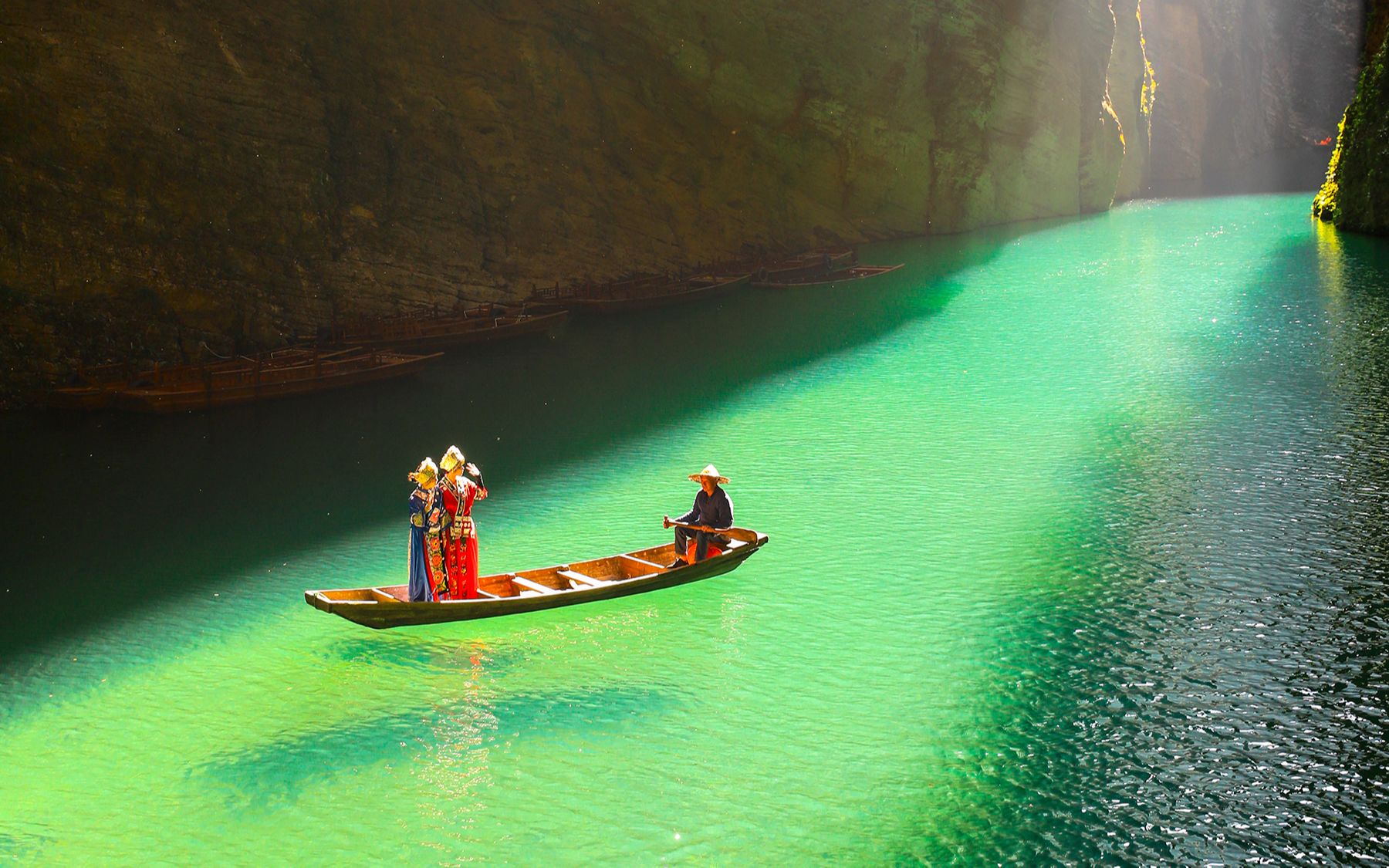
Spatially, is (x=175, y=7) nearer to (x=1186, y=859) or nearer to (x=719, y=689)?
(x=719, y=689)

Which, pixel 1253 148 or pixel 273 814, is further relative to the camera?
pixel 1253 148

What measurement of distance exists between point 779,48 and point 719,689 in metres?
55.7

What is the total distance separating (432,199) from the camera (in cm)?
4528

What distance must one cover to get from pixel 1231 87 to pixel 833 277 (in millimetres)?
90121

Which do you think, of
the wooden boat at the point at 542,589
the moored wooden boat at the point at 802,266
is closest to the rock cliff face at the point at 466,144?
the moored wooden boat at the point at 802,266

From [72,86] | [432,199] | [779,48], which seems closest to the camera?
[72,86]

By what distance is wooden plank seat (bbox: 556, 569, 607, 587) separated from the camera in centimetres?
1562

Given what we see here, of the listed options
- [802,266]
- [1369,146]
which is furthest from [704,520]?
[1369,146]

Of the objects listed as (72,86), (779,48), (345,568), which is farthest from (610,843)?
(779,48)

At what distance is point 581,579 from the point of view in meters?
15.8

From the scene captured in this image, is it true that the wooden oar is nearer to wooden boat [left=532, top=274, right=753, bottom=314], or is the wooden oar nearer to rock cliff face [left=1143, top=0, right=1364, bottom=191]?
wooden boat [left=532, top=274, right=753, bottom=314]

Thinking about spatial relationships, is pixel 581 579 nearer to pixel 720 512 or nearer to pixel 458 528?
pixel 458 528

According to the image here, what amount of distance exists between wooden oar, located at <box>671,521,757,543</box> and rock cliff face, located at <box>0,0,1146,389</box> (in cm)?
2259

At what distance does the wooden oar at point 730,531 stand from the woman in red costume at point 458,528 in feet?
9.14
